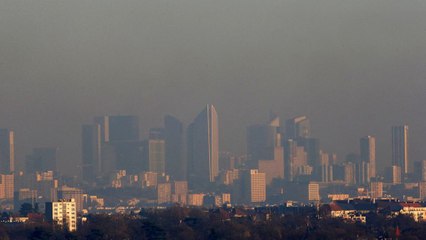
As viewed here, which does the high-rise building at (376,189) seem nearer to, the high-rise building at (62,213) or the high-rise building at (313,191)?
the high-rise building at (313,191)

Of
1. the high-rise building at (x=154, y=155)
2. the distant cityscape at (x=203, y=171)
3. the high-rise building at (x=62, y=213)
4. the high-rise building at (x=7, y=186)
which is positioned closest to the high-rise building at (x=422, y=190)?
the distant cityscape at (x=203, y=171)

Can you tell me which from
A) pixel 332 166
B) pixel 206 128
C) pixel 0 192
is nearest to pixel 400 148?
pixel 332 166

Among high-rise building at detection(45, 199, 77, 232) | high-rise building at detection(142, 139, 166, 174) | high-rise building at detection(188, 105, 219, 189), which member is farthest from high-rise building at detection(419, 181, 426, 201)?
high-rise building at detection(45, 199, 77, 232)

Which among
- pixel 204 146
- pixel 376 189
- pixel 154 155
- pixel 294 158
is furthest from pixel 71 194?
pixel 204 146

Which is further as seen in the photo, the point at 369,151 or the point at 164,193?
the point at 369,151

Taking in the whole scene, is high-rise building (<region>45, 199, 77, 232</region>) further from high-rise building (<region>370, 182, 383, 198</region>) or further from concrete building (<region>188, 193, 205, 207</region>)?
high-rise building (<region>370, 182, 383, 198</region>)

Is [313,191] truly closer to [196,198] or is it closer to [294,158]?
[196,198]
